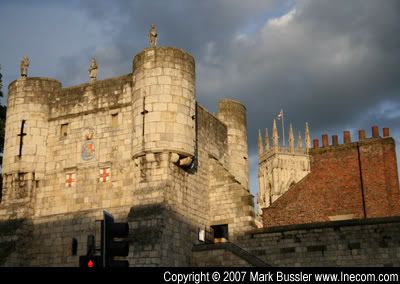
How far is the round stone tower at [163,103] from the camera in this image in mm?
22281

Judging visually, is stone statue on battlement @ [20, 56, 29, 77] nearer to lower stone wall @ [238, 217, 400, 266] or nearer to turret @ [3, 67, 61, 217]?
turret @ [3, 67, 61, 217]

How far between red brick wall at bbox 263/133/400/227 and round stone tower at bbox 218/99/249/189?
7.84 feet

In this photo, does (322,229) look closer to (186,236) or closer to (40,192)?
(186,236)

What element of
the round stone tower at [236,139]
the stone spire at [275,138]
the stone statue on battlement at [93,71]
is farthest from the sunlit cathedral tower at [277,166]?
the stone statue on battlement at [93,71]

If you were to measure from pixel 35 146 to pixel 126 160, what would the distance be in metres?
4.43

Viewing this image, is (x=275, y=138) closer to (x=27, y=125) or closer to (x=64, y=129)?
(x=64, y=129)

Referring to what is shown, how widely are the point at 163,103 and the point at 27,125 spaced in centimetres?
665

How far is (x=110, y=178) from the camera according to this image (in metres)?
23.6

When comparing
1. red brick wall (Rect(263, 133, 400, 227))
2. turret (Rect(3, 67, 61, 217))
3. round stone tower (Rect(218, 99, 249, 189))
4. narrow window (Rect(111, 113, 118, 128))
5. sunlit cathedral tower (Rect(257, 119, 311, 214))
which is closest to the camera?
narrow window (Rect(111, 113, 118, 128))

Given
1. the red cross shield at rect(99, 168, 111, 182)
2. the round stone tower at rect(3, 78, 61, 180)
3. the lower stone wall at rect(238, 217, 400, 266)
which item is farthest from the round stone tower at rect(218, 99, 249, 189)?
the round stone tower at rect(3, 78, 61, 180)

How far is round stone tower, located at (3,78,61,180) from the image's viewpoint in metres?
24.8

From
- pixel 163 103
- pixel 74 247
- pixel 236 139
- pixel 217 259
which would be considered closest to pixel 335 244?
pixel 217 259
